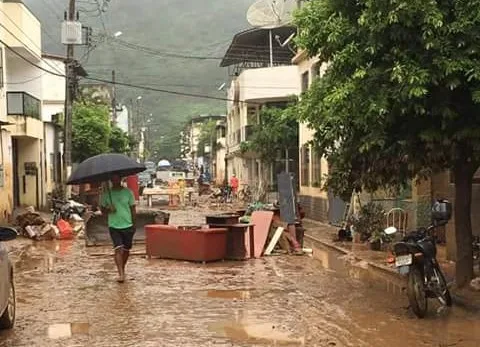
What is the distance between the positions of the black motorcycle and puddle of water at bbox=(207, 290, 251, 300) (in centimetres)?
257

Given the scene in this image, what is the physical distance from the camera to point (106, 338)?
7812 millimetres

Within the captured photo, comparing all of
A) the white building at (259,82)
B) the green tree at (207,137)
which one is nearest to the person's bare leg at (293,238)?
the white building at (259,82)

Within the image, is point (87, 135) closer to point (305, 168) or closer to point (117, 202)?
point (305, 168)

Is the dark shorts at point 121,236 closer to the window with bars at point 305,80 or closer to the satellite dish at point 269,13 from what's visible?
the window with bars at point 305,80

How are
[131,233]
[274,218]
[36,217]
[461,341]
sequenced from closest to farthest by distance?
[461,341] < [131,233] < [274,218] < [36,217]

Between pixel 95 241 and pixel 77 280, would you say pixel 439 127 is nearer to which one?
pixel 77 280

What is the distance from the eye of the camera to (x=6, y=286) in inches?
308

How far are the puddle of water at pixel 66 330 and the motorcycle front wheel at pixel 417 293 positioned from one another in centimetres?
364

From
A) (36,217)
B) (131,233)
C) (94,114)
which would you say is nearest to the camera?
(131,233)

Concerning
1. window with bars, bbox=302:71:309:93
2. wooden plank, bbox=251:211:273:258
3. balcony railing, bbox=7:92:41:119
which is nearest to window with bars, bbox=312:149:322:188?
window with bars, bbox=302:71:309:93

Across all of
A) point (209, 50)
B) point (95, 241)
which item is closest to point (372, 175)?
point (95, 241)

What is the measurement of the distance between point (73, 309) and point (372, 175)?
418 cm

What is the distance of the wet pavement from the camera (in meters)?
7.80

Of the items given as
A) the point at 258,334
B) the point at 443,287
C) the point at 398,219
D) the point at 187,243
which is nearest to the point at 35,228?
the point at 187,243
